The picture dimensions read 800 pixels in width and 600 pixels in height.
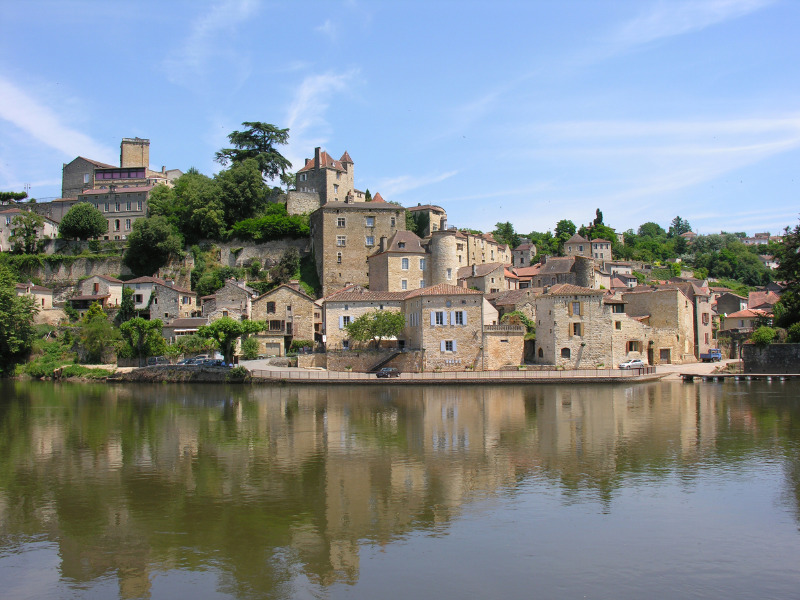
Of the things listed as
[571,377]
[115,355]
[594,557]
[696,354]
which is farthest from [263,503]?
[696,354]

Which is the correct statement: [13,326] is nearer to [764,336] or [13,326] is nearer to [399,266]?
[399,266]

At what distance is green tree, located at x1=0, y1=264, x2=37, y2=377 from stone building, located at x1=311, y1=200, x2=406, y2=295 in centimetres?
2184

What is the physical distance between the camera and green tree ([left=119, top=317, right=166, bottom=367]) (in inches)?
1873

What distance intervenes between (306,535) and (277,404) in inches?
761

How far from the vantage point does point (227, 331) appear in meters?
43.7

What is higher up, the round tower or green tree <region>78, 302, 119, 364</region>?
the round tower

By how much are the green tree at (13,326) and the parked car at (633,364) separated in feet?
133

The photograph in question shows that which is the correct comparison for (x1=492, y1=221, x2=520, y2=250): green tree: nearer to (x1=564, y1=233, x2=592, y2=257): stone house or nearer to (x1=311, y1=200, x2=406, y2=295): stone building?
(x1=564, y1=233, x2=592, y2=257): stone house

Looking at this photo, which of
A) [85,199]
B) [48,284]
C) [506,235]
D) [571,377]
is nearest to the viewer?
[571,377]

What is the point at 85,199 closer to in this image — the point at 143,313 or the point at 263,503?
the point at 143,313

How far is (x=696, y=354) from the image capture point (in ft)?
164

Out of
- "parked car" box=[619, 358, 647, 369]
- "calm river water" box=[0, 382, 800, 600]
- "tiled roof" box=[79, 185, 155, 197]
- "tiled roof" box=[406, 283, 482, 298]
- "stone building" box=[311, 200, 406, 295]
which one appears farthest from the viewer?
"tiled roof" box=[79, 185, 155, 197]

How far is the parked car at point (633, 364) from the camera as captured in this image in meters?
43.1

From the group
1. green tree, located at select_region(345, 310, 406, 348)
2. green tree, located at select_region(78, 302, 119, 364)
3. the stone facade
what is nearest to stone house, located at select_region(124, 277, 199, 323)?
green tree, located at select_region(78, 302, 119, 364)
